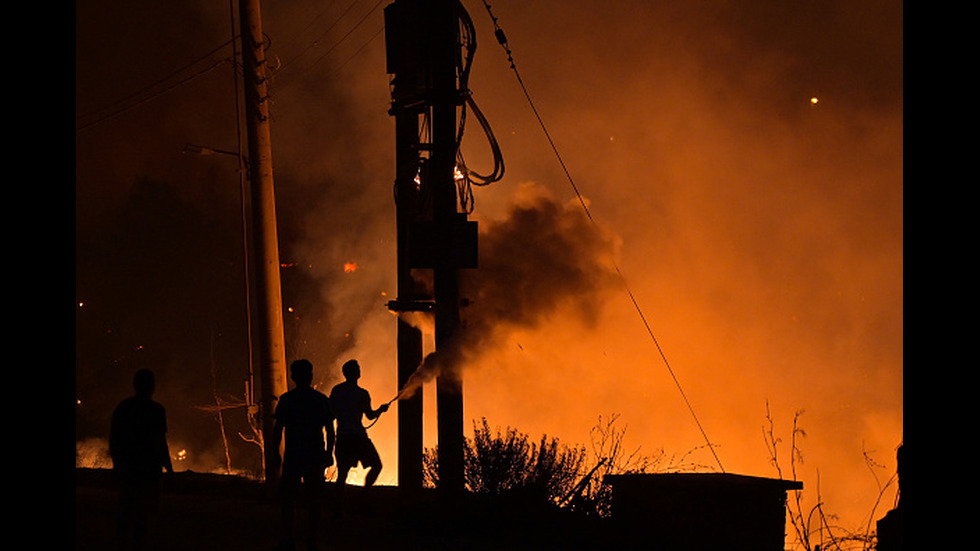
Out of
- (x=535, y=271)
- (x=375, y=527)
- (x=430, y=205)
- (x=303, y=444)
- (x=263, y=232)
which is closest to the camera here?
(x=303, y=444)

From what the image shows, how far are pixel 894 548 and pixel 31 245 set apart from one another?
7.55 m

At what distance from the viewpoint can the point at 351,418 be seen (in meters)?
10.2

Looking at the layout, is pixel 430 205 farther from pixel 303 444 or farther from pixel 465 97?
pixel 303 444

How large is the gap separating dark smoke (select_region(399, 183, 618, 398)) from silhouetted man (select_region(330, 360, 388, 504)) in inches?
23.7

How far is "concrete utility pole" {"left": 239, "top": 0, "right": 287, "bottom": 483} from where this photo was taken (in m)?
13.6

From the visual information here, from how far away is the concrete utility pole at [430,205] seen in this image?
9852mm

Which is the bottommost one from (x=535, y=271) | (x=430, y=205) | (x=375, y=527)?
(x=375, y=527)

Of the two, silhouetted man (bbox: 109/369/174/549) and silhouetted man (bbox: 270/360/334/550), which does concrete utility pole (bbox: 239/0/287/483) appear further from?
silhouetted man (bbox: 109/369/174/549)

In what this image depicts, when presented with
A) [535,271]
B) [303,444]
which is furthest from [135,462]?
[535,271]

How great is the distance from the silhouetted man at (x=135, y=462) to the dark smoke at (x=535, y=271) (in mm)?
3345

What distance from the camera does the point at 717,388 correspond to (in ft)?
90.5

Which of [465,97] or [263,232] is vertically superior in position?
[465,97]

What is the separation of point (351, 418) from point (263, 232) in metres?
4.48
